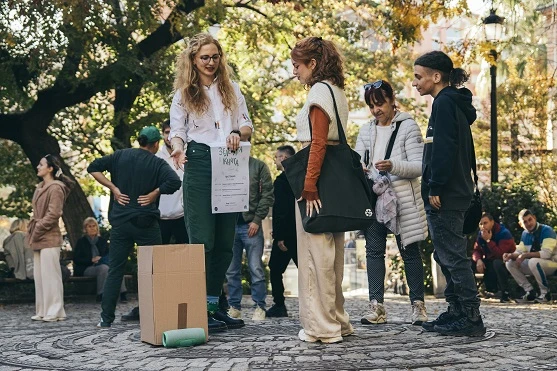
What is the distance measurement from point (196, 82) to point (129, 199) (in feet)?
6.15

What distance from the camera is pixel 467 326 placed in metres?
8.18

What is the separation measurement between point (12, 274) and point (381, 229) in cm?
1044

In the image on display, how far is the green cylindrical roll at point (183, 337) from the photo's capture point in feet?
26.1

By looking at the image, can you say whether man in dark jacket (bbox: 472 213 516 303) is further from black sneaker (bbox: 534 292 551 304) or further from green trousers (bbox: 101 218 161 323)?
green trousers (bbox: 101 218 161 323)

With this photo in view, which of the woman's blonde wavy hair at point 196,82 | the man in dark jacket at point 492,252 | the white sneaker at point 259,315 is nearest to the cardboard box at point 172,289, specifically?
the woman's blonde wavy hair at point 196,82

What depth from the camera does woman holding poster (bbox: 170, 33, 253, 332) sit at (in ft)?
28.8

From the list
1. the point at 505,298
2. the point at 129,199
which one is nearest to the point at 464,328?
the point at 129,199

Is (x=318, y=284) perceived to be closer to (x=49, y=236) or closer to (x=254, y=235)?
(x=254, y=235)

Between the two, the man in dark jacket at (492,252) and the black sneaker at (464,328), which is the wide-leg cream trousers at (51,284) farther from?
the man in dark jacket at (492,252)

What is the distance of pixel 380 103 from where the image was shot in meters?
9.57

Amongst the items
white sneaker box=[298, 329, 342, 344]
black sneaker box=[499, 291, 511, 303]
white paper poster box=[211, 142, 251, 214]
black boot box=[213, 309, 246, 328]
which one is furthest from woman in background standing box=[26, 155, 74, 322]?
black sneaker box=[499, 291, 511, 303]

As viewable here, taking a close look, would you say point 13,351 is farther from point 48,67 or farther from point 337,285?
point 48,67

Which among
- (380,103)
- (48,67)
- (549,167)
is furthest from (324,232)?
(549,167)

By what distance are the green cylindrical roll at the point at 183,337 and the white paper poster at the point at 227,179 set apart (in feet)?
3.71
